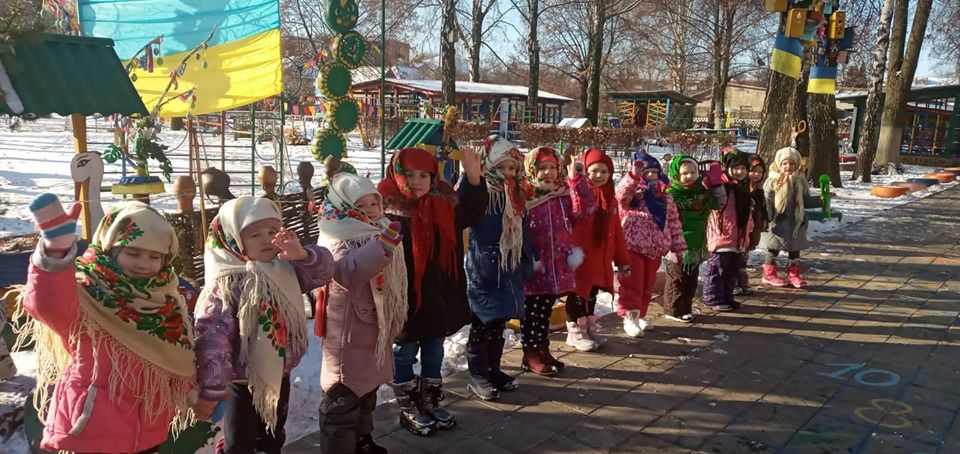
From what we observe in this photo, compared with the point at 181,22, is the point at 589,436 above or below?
below

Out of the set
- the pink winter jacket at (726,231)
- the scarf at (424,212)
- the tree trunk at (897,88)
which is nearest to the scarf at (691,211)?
the pink winter jacket at (726,231)

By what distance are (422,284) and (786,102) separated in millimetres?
9981

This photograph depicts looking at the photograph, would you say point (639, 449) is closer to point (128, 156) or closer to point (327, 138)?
point (327, 138)

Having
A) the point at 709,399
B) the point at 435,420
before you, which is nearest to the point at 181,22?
the point at 435,420

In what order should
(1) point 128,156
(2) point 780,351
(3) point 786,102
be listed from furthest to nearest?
(3) point 786,102
(1) point 128,156
(2) point 780,351

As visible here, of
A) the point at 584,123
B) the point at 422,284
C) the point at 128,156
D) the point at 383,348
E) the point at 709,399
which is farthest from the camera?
the point at 584,123

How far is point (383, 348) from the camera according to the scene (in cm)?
302

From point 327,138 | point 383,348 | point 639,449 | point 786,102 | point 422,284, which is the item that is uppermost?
point 786,102

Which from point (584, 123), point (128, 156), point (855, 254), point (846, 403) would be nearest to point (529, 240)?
point (846, 403)

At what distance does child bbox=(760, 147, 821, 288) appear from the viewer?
6.69 meters

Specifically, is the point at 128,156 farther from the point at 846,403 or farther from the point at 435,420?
the point at 846,403

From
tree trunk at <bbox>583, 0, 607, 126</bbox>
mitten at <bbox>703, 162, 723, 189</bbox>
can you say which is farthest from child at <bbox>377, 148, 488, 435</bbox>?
tree trunk at <bbox>583, 0, 607, 126</bbox>

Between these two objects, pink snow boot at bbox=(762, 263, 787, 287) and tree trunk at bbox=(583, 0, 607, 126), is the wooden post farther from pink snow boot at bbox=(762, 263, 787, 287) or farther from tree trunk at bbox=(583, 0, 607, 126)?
tree trunk at bbox=(583, 0, 607, 126)

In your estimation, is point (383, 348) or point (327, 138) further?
point (327, 138)
